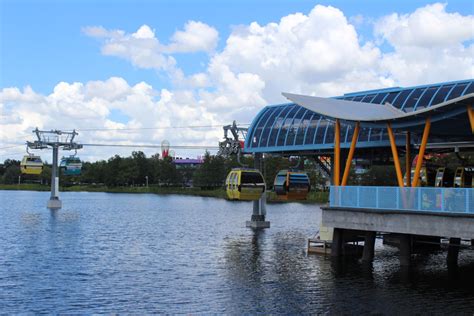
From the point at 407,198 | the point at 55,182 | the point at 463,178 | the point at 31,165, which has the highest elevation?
the point at 31,165

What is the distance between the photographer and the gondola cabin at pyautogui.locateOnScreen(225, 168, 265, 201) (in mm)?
56969

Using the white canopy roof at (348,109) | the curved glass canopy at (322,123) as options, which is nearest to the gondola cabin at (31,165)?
the curved glass canopy at (322,123)

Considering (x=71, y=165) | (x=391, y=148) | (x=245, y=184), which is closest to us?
(x=391, y=148)

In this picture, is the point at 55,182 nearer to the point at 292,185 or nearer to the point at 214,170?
the point at 292,185

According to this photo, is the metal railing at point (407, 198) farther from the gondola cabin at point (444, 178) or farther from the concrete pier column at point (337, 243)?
the gondola cabin at point (444, 178)

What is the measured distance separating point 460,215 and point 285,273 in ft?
33.3

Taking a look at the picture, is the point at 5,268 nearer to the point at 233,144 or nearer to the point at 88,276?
the point at 88,276

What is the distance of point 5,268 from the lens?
38844 millimetres

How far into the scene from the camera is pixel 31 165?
97938mm

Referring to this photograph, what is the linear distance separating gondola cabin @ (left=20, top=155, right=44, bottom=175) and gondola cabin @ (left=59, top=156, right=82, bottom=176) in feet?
11.5

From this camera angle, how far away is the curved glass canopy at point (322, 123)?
4184 cm

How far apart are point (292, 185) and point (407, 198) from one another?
2713 cm

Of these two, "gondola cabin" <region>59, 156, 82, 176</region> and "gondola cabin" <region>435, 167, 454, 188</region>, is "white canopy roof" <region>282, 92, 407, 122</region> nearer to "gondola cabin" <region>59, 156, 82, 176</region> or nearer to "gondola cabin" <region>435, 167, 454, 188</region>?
"gondola cabin" <region>435, 167, 454, 188</region>

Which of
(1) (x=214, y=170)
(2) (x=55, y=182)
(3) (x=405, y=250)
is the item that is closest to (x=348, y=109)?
(3) (x=405, y=250)
